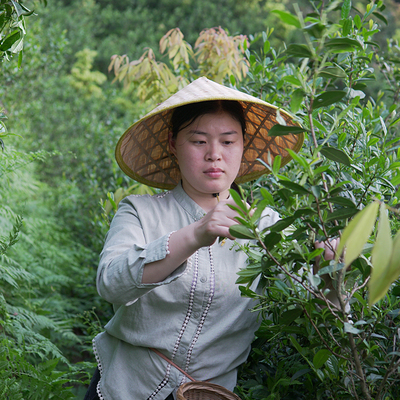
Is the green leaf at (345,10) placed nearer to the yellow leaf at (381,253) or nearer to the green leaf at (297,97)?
the green leaf at (297,97)

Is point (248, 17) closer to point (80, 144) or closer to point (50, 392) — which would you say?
point (80, 144)

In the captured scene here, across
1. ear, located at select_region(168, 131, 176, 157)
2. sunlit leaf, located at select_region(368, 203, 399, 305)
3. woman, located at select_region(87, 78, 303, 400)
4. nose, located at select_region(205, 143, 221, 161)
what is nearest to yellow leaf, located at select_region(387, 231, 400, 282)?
sunlit leaf, located at select_region(368, 203, 399, 305)

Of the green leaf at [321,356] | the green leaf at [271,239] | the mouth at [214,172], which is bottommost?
the green leaf at [321,356]

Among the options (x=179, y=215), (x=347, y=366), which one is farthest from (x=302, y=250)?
(x=179, y=215)

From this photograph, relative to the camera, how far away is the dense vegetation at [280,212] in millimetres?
952

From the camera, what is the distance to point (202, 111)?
1538mm

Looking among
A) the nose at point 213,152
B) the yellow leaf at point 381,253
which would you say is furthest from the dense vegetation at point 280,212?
the nose at point 213,152

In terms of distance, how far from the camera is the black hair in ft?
5.06

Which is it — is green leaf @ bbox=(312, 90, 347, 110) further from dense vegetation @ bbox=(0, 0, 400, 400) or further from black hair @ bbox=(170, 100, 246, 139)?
black hair @ bbox=(170, 100, 246, 139)

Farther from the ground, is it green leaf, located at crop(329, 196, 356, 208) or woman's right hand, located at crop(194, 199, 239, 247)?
green leaf, located at crop(329, 196, 356, 208)

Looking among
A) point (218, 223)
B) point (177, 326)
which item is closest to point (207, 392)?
point (177, 326)

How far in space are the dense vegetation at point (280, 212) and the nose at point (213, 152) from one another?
0.76ft

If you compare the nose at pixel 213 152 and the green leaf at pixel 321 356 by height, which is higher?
the nose at pixel 213 152

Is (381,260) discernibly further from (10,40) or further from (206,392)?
(10,40)
